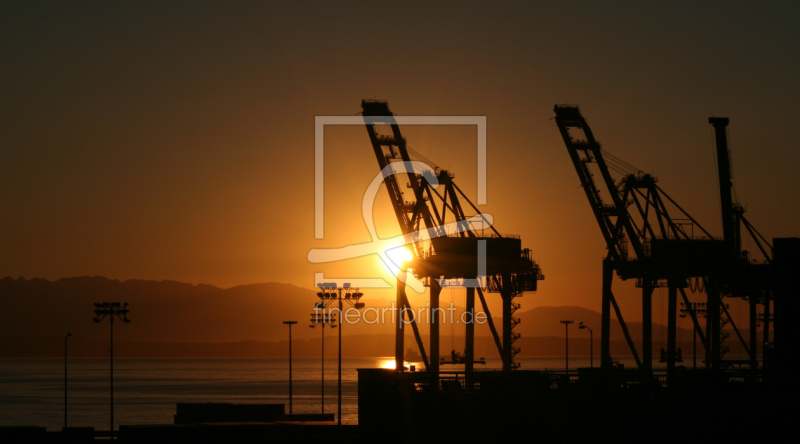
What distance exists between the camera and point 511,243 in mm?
62406

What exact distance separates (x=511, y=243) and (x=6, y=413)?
99.3 meters

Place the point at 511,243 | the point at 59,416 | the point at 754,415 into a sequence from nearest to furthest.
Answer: the point at 754,415, the point at 511,243, the point at 59,416

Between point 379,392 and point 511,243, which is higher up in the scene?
point 511,243

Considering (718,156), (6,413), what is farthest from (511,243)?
(6,413)

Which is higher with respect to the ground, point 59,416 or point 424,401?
point 424,401

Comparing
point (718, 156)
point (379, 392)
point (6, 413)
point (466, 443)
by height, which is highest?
point (718, 156)

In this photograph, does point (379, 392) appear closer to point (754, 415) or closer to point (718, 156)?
point (754, 415)

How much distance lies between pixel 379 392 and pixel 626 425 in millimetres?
9666

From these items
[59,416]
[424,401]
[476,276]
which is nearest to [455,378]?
[424,401]

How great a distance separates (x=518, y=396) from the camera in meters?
33.4

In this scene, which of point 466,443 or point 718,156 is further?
point 718,156

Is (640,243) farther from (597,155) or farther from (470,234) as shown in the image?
(470,234)

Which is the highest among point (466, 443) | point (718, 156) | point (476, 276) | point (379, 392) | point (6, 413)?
point (718, 156)

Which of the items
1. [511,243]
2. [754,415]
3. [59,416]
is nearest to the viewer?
[754,415]
